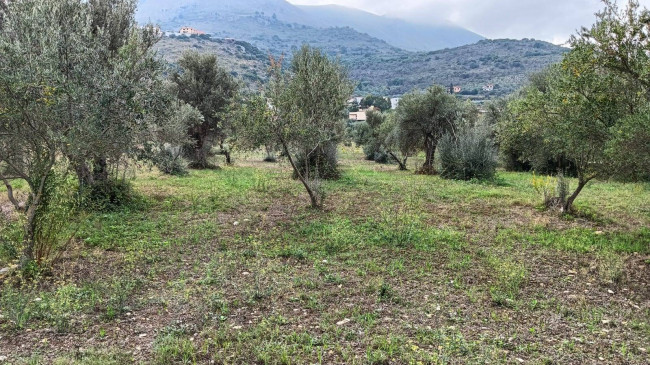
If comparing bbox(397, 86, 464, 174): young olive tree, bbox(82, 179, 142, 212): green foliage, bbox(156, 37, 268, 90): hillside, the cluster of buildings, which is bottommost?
bbox(82, 179, 142, 212): green foliage

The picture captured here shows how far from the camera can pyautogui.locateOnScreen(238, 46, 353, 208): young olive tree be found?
1111 cm

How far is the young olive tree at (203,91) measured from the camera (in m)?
24.8

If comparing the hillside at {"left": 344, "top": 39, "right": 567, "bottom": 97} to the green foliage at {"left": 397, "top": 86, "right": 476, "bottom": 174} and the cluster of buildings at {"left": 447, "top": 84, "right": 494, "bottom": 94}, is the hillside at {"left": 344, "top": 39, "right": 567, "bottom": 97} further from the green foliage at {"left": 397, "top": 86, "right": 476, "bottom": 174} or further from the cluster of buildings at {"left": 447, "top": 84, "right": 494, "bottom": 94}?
the green foliage at {"left": 397, "top": 86, "right": 476, "bottom": 174}

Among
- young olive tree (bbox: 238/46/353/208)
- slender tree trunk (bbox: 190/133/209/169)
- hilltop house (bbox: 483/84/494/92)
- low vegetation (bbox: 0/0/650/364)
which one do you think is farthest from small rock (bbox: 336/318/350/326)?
hilltop house (bbox: 483/84/494/92)

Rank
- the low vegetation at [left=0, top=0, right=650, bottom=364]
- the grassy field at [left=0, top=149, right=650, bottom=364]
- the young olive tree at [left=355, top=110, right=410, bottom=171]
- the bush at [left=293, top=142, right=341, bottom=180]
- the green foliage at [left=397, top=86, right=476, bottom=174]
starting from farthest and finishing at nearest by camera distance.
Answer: the young olive tree at [left=355, top=110, right=410, bottom=171]
the green foliage at [left=397, top=86, right=476, bottom=174]
the bush at [left=293, top=142, right=341, bottom=180]
the low vegetation at [left=0, top=0, right=650, bottom=364]
the grassy field at [left=0, top=149, right=650, bottom=364]

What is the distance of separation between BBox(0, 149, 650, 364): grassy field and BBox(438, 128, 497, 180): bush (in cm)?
903

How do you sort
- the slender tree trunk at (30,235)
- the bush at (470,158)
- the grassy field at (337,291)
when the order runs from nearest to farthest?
the grassy field at (337,291) → the slender tree trunk at (30,235) → the bush at (470,158)

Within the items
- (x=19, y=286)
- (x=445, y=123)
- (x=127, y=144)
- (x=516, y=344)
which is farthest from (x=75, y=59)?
(x=445, y=123)

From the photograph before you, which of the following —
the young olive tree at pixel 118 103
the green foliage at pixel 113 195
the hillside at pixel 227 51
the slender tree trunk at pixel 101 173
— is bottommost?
the green foliage at pixel 113 195

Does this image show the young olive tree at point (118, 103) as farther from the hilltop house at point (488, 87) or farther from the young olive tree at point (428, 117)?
the hilltop house at point (488, 87)

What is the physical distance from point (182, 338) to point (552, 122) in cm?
1027

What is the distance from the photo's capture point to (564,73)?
10000 mm

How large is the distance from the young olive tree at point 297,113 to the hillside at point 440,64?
9526 cm

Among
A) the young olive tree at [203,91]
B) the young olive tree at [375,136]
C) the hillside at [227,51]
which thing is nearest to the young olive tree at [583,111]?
the young olive tree at [203,91]
